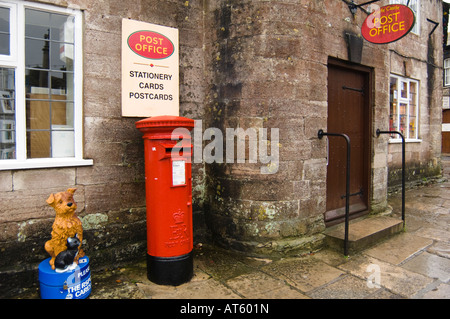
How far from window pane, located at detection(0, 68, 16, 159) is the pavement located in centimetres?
151

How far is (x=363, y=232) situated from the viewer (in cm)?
471

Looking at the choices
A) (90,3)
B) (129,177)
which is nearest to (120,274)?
(129,177)

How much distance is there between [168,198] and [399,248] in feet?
11.1

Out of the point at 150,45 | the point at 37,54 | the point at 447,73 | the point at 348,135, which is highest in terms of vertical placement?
the point at 447,73

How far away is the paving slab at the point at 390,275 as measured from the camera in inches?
133

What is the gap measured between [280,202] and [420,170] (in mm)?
7239

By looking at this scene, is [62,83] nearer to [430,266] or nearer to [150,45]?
[150,45]

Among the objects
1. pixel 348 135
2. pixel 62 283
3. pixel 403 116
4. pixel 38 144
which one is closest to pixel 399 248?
pixel 348 135

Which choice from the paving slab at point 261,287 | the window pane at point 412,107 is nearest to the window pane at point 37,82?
the paving slab at point 261,287

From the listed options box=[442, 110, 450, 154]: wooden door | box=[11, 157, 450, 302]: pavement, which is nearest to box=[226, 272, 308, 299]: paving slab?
box=[11, 157, 450, 302]: pavement

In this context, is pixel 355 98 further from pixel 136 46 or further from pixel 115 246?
pixel 115 246

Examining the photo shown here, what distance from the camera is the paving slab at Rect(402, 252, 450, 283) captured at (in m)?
3.68

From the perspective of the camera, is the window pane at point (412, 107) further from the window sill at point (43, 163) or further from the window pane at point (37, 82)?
the window pane at point (37, 82)

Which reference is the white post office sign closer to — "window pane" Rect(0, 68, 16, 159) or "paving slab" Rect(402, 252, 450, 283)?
"window pane" Rect(0, 68, 16, 159)
